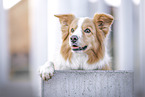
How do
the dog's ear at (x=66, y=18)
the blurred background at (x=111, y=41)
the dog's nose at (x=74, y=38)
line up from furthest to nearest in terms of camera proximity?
the blurred background at (x=111, y=41) < the dog's ear at (x=66, y=18) < the dog's nose at (x=74, y=38)

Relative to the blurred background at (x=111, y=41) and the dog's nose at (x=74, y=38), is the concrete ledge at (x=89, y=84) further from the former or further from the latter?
the blurred background at (x=111, y=41)

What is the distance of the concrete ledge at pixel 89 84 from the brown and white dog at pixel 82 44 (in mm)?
95

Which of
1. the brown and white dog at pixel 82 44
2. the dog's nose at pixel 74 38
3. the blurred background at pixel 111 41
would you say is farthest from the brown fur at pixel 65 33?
the blurred background at pixel 111 41

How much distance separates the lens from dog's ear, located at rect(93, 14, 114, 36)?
133cm

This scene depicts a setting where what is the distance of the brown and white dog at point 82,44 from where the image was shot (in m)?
1.28

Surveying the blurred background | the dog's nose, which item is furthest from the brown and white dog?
A: the blurred background

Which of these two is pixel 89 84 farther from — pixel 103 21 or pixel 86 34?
pixel 103 21

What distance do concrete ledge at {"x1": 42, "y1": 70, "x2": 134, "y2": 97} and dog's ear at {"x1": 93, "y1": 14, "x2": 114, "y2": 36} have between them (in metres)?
0.35

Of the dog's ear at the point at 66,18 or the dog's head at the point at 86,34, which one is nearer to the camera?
the dog's head at the point at 86,34

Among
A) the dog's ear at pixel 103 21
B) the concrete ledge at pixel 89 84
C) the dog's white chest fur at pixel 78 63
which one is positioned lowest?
the concrete ledge at pixel 89 84

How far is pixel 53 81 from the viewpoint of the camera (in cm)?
129

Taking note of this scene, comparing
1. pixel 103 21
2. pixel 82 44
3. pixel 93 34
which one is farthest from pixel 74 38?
pixel 103 21

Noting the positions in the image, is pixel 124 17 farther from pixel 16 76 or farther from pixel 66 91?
pixel 16 76

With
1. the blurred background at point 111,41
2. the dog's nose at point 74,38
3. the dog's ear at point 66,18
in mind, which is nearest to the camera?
the dog's nose at point 74,38
